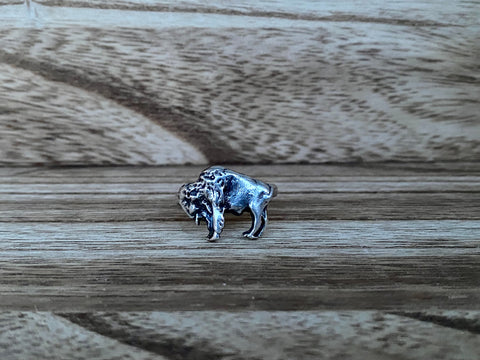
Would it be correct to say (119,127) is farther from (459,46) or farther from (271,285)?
(459,46)

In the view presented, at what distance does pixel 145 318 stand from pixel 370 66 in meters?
1.06

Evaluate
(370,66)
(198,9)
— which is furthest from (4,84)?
(370,66)

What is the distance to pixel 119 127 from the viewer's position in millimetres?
1520

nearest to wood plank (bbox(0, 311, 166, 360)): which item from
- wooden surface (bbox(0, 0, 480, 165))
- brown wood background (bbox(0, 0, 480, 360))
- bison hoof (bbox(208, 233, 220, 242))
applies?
brown wood background (bbox(0, 0, 480, 360))

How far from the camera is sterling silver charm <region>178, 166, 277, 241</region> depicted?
1.07 m

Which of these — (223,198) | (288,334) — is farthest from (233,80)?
(288,334)

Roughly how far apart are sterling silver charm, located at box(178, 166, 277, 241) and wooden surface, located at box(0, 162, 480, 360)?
0.04 meters

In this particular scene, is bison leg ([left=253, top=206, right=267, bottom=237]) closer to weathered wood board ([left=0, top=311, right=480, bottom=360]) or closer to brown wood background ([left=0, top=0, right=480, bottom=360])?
brown wood background ([left=0, top=0, right=480, bottom=360])

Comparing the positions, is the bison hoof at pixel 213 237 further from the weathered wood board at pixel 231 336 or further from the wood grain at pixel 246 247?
the weathered wood board at pixel 231 336

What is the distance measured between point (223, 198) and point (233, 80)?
54 centimetres

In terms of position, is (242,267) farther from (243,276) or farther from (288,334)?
(288,334)

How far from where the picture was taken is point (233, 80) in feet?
4.89

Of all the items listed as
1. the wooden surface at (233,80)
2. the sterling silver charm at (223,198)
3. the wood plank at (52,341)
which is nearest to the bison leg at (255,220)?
the sterling silver charm at (223,198)

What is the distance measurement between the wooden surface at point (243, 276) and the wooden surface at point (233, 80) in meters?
0.24
